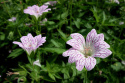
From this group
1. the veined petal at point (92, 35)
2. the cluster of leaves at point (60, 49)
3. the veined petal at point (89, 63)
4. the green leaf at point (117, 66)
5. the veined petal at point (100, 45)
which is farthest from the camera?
the green leaf at point (117, 66)

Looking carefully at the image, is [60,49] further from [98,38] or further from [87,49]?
[98,38]

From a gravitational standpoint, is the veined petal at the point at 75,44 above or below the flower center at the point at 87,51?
above

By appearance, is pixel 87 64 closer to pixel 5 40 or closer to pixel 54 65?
pixel 54 65

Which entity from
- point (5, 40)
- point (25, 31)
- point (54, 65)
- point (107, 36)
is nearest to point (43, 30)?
point (25, 31)

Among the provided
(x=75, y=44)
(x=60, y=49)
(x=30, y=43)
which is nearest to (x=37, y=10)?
(x=30, y=43)

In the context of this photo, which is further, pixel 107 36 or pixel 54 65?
pixel 107 36

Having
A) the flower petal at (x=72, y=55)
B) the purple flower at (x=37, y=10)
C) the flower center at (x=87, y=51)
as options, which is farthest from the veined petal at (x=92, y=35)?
the purple flower at (x=37, y=10)

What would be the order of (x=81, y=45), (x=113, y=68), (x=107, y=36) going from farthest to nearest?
(x=107, y=36)
(x=113, y=68)
(x=81, y=45)

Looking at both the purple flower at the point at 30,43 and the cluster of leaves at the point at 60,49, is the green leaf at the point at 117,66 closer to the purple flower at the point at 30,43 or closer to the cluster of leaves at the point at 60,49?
the cluster of leaves at the point at 60,49
